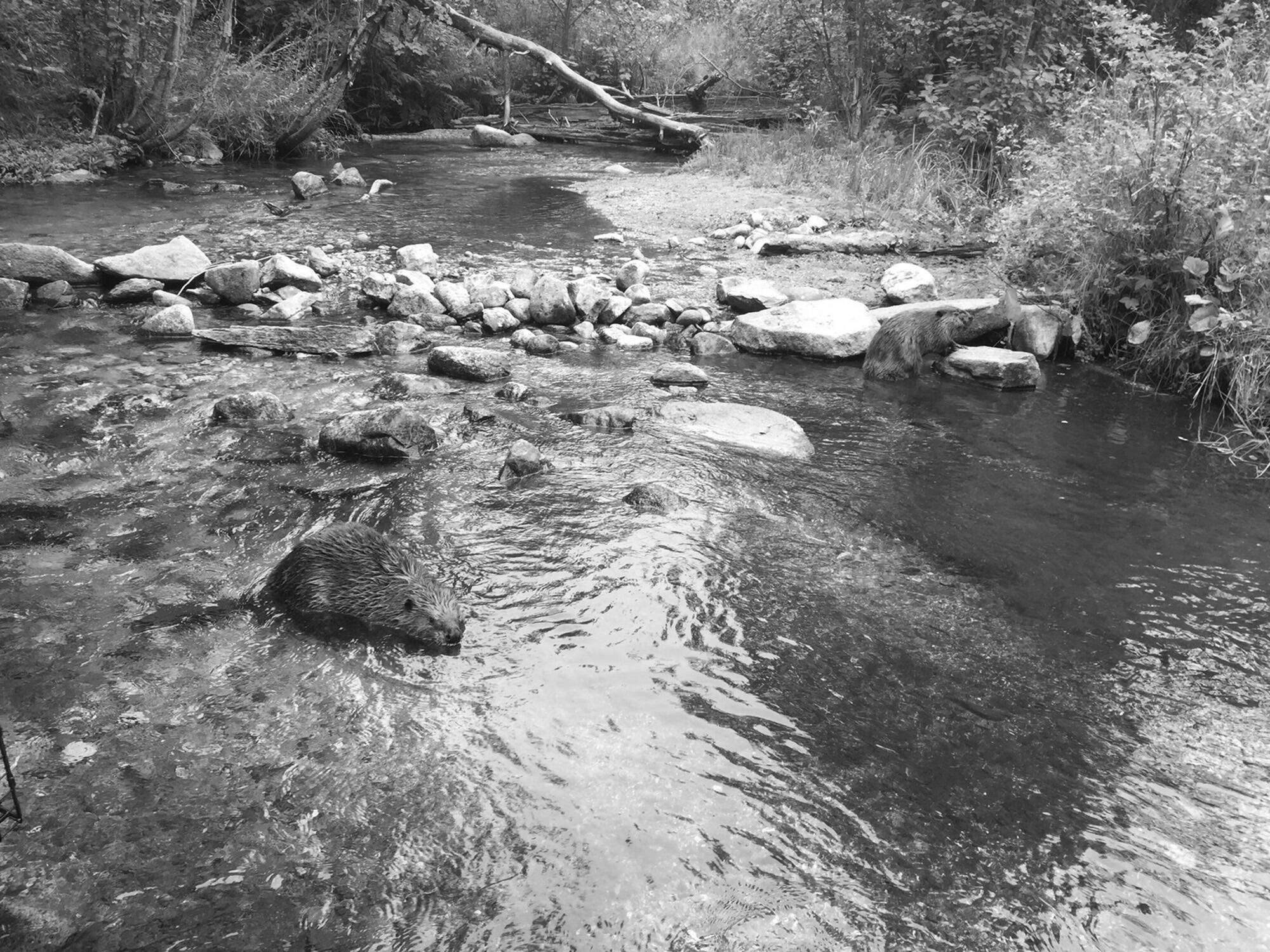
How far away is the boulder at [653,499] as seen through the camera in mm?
4965

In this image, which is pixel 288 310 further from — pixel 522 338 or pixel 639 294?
pixel 639 294

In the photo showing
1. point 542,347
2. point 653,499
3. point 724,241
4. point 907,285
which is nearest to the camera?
point 653,499

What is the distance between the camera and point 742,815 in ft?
9.59

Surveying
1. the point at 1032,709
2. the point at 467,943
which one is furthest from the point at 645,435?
the point at 467,943

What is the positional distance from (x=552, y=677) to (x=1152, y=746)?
225cm

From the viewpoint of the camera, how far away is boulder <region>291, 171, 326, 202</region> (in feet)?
42.8

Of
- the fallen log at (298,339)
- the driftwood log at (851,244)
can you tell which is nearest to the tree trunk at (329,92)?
the driftwood log at (851,244)

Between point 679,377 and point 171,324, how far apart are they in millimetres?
4119

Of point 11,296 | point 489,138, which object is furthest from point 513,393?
point 489,138

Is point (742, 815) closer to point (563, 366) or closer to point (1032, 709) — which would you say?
point (1032, 709)

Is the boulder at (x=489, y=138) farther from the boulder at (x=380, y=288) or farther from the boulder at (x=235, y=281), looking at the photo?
the boulder at (x=235, y=281)

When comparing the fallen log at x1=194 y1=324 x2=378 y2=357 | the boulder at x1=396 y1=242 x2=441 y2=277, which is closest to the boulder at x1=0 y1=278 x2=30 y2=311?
the fallen log at x1=194 y1=324 x2=378 y2=357

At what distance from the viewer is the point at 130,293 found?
26.3 ft

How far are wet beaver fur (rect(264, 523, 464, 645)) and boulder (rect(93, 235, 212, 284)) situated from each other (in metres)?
5.74
